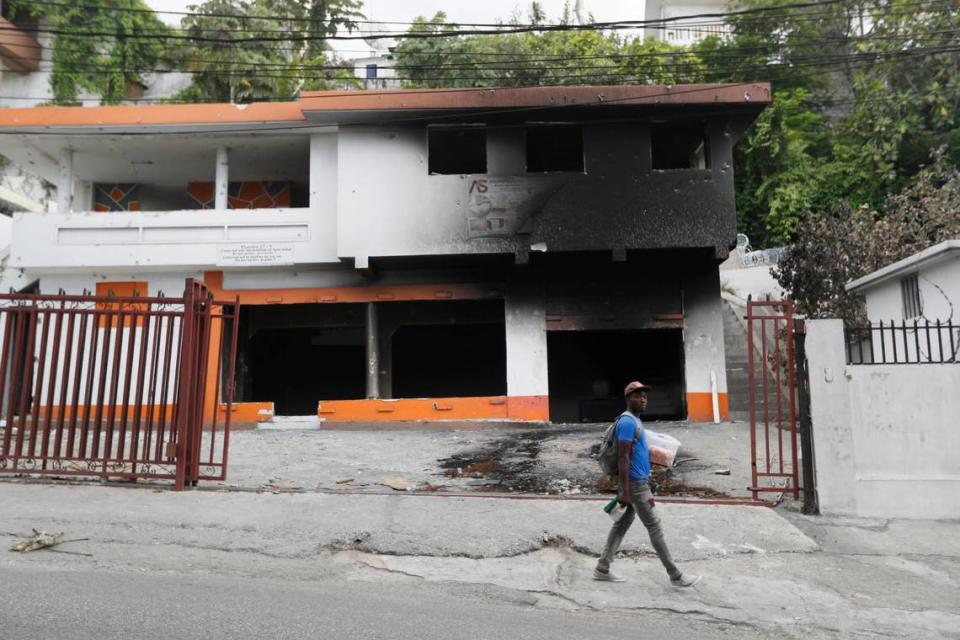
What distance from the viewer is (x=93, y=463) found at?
8.09 metres

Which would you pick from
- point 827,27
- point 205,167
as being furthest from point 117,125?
point 827,27

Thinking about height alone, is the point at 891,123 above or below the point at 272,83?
below

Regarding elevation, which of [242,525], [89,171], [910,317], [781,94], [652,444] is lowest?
[242,525]

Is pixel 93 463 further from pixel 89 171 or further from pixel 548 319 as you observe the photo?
pixel 89 171

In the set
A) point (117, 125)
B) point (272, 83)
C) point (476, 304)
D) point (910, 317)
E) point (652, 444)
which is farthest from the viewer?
point (272, 83)

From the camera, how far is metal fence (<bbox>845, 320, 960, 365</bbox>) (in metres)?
7.16

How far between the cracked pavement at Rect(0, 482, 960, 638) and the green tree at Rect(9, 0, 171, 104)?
26908 mm

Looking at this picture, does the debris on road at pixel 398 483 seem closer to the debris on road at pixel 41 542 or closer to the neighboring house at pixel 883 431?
the debris on road at pixel 41 542

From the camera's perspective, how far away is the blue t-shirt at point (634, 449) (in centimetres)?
518

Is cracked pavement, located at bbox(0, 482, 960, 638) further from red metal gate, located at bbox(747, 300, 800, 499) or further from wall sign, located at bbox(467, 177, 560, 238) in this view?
wall sign, located at bbox(467, 177, 560, 238)

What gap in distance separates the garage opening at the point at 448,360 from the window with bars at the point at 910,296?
11.0 m

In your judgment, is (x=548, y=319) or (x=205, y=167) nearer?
(x=548, y=319)

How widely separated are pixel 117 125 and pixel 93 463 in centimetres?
1004

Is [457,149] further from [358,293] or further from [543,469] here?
[543,469]
